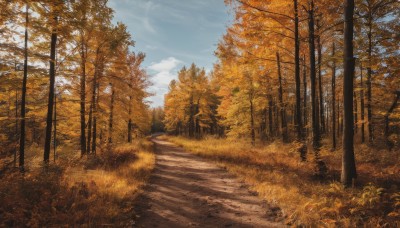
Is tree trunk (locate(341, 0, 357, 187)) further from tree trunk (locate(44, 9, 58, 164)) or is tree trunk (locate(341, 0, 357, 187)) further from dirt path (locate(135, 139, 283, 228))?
tree trunk (locate(44, 9, 58, 164))

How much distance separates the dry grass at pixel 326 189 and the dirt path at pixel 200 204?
1.90 feet

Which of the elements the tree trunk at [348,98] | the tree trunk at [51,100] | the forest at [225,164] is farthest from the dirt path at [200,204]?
the tree trunk at [51,100]

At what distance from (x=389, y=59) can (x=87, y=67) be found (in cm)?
1662

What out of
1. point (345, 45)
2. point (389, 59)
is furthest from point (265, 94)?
Answer: point (345, 45)

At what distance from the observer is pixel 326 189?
21.7 ft

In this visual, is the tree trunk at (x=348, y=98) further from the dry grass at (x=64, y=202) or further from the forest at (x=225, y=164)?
the dry grass at (x=64, y=202)

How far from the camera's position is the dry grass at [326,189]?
4.96 meters

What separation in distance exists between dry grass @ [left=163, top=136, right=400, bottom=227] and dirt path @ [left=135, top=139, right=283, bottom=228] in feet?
1.90

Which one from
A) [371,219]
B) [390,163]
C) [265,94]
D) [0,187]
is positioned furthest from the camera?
[265,94]

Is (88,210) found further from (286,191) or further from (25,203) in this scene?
(286,191)

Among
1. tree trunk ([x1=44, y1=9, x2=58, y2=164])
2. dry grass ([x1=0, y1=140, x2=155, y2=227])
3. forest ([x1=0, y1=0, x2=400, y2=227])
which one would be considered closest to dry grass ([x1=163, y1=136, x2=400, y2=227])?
forest ([x1=0, y1=0, x2=400, y2=227])

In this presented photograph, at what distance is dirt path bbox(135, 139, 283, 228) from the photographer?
5.33 m

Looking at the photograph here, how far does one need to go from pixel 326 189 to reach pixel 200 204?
12.1ft

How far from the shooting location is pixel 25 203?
5.04m
